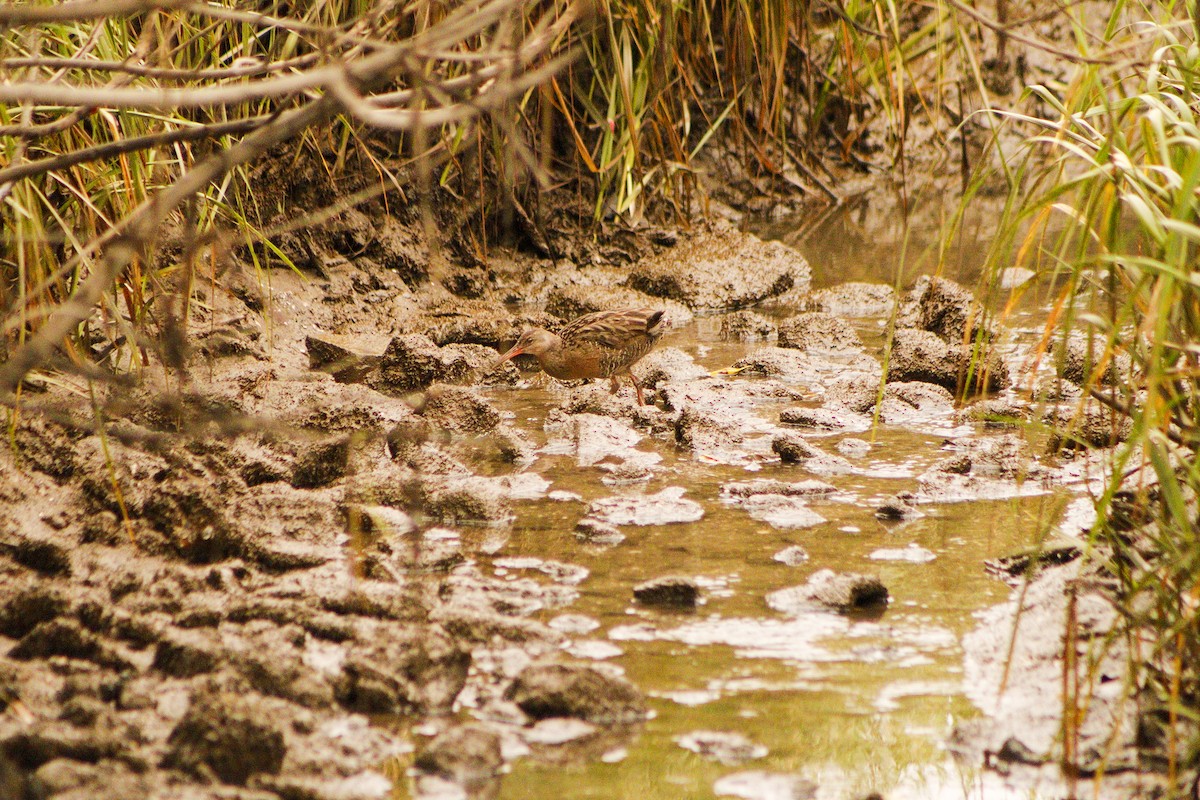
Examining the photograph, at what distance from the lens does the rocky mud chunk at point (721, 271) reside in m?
7.48

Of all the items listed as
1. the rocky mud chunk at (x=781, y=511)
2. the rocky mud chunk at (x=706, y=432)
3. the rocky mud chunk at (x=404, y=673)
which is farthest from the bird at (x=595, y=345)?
the rocky mud chunk at (x=404, y=673)

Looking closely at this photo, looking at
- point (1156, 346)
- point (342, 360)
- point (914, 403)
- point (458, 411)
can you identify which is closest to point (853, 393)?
point (914, 403)

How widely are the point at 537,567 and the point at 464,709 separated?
0.86 metres

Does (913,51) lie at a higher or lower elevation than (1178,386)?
higher

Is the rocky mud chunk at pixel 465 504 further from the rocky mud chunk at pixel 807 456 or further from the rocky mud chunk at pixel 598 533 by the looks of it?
the rocky mud chunk at pixel 807 456

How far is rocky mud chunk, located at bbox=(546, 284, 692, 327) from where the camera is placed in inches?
276

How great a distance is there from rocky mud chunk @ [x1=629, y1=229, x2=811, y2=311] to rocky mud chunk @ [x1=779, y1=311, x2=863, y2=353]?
993 millimetres

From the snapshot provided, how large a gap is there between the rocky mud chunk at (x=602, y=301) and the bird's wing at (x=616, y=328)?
0.76 meters

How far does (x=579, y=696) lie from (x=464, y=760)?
1.07 ft

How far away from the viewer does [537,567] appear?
12.0 ft

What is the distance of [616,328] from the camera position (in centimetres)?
600

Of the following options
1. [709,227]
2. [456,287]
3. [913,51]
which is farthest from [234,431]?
[913,51]

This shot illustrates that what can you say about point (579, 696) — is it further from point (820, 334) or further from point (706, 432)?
point (820, 334)

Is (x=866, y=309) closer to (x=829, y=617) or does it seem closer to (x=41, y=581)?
(x=829, y=617)
